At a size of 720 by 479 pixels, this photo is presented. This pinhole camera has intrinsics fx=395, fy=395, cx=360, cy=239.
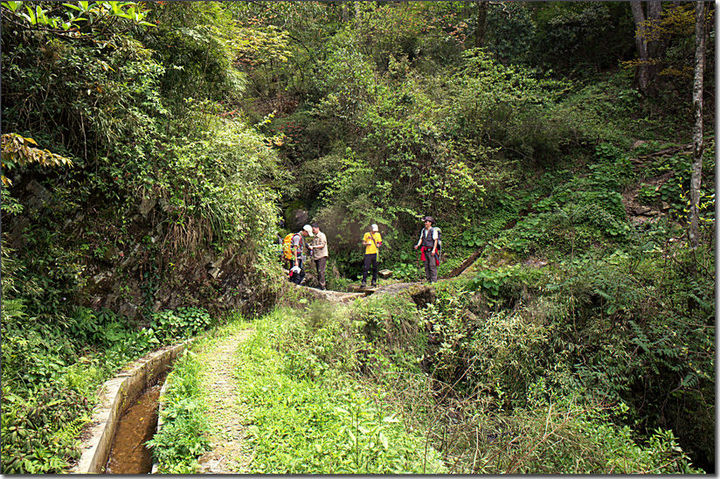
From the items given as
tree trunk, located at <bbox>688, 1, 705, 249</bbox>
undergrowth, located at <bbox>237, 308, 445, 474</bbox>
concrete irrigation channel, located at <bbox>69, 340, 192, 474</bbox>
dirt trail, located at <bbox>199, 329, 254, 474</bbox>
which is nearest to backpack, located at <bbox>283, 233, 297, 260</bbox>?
undergrowth, located at <bbox>237, 308, 445, 474</bbox>

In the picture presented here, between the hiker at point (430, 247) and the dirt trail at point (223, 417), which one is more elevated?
the hiker at point (430, 247)

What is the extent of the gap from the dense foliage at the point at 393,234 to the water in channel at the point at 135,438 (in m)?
0.50

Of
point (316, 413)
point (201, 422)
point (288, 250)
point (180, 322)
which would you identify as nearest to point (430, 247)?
point (288, 250)

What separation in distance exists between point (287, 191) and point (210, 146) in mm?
7814

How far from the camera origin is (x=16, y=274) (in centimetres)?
515

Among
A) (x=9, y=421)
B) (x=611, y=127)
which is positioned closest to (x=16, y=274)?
(x=9, y=421)

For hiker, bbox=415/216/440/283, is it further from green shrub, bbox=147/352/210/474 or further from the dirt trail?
green shrub, bbox=147/352/210/474

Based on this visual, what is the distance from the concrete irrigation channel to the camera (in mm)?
3662

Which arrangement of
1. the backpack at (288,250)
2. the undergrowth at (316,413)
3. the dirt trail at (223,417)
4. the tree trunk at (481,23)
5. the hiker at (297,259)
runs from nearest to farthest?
1. the undergrowth at (316,413)
2. the dirt trail at (223,417)
3. the hiker at (297,259)
4. the backpack at (288,250)
5. the tree trunk at (481,23)

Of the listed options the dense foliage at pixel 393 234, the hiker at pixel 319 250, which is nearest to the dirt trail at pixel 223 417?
the dense foliage at pixel 393 234

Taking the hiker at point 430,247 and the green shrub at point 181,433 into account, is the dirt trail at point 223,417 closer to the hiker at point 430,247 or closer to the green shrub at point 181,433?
the green shrub at point 181,433

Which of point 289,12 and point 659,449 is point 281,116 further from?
point 659,449

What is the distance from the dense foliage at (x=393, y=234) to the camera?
15.8ft

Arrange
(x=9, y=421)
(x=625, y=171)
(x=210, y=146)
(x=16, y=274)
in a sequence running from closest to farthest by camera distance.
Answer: (x=9, y=421), (x=16, y=274), (x=210, y=146), (x=625, y=171)
